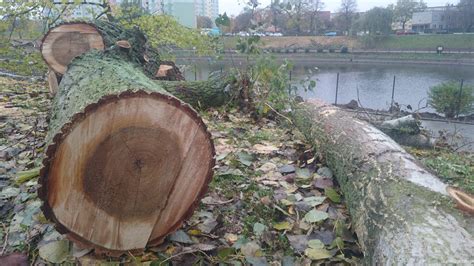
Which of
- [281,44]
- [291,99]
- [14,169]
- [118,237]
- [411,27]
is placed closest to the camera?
[118,237]

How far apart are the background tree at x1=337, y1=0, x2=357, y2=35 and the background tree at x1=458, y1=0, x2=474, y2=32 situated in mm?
9065

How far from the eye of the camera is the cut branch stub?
3.45 metres

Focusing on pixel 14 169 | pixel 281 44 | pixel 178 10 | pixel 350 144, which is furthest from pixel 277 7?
pixel 281 44

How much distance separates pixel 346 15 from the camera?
126 ft

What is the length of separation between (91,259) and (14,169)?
1.09 m

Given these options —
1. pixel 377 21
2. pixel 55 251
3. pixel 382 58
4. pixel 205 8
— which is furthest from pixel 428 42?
pixel 55 251

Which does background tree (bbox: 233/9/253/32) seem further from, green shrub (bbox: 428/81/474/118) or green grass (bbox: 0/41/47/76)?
green shrub (bbox: 428/81/474/118)

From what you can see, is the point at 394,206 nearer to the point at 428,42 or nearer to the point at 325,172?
the point at 325,172

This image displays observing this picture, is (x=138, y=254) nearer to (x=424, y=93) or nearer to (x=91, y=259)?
(x=91, y=259)

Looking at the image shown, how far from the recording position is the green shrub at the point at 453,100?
29.7 ft

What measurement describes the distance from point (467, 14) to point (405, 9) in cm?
787

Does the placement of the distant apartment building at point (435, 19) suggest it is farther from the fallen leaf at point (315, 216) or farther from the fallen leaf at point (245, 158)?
the fallen leaf at point (315, 216)

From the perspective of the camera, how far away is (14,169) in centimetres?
206

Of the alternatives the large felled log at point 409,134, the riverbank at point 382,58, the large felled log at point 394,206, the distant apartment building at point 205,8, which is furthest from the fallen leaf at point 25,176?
the riverbank at point 382,58
